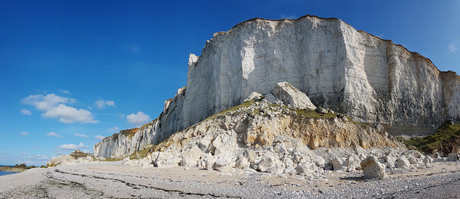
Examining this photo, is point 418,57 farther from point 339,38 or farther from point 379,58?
point 339,38

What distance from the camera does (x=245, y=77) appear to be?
41.0 metres

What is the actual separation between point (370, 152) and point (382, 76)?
18924 millimetres

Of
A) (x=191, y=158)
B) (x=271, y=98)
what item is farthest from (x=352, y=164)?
(x=271, y=98)

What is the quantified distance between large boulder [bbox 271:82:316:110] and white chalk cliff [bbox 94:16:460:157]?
122 inches

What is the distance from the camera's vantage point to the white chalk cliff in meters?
36.3

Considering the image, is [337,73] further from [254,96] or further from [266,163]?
[266,163]

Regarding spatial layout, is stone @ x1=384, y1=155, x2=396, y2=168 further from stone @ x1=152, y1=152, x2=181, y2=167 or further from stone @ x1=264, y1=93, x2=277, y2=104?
stone @ x1=264, y1=93, x2=277, y2=104

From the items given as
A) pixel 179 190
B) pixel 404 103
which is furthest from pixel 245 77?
pixel 179 190

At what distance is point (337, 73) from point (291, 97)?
912 cm

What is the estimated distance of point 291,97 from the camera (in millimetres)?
33531

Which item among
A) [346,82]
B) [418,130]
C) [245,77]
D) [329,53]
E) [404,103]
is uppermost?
[329,53]

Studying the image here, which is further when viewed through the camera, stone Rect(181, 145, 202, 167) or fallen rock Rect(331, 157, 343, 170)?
stone Rect(181, 145, 202, 167)

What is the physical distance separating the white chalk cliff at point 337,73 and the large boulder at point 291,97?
309 cm

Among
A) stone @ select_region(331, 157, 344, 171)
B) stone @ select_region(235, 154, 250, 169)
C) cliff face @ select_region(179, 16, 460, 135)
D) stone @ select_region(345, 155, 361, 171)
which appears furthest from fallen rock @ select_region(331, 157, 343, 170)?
cliff face @ select_region(179, 16, 460, 135)
